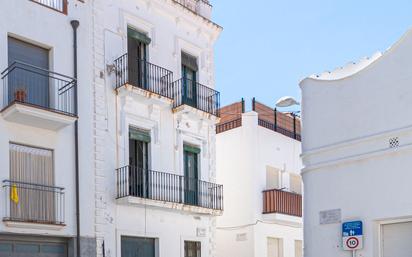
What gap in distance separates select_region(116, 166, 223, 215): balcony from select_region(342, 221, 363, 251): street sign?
723 cm

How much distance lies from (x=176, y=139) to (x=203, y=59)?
3.58 m

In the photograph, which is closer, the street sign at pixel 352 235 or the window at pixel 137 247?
the street sign at pixel 352 235

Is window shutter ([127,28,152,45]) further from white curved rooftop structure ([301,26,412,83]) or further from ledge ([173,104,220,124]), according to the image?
white curved rooftop structure ([301,26,412,83])

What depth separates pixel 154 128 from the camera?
1977 cm

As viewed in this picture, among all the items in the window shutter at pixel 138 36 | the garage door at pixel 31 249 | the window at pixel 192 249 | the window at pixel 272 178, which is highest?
the window shutter at pixel 138 36

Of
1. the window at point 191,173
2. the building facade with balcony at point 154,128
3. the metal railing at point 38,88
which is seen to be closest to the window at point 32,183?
the metal railing at point 38,88

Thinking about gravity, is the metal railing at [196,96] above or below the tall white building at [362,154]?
above

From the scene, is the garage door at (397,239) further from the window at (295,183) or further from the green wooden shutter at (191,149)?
the window at (295,183)

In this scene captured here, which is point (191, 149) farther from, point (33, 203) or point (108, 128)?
point (33, 203)

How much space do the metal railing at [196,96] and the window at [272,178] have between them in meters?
5.24

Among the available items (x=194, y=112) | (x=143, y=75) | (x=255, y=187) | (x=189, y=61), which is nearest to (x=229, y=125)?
(x=255, y=187)

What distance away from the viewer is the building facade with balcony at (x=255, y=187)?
25.0 metres

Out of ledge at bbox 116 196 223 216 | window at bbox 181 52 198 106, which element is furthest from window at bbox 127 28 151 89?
ledge at bbox 116 196 223 216

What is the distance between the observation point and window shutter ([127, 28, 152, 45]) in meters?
19.8
